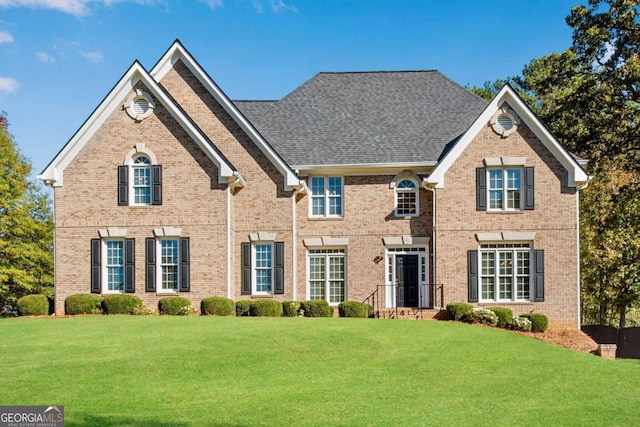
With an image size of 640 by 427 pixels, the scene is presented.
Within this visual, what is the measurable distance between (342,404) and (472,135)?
1594cm

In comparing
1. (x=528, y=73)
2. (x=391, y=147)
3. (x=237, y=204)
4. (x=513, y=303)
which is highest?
(x=528, y=73)

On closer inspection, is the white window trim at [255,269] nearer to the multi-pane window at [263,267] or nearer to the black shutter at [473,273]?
the multi-pane window at [263,267]

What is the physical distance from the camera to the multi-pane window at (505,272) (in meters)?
24.8

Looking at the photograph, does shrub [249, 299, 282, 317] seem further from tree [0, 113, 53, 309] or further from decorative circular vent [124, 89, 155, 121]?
tree [0, 113, 53, 309]

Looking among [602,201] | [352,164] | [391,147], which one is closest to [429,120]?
[391,147]

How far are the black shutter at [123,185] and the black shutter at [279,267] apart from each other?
19.1ft

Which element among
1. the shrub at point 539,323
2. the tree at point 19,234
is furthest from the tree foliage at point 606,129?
the tree at point 19,234

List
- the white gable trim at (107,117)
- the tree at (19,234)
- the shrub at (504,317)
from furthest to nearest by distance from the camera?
the tree at (19,234)
the white gable trim at (107,117)
the shrub at (504,317)

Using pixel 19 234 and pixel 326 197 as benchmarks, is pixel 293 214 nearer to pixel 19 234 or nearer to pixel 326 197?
pixel 326 197

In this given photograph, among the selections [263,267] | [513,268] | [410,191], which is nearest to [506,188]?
[513,268]

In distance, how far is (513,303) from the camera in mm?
24750

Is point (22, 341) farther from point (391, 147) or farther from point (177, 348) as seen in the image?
point (391, 147)

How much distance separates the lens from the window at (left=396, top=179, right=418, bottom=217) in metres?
26.3

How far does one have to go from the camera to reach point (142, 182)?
25.2 meters
